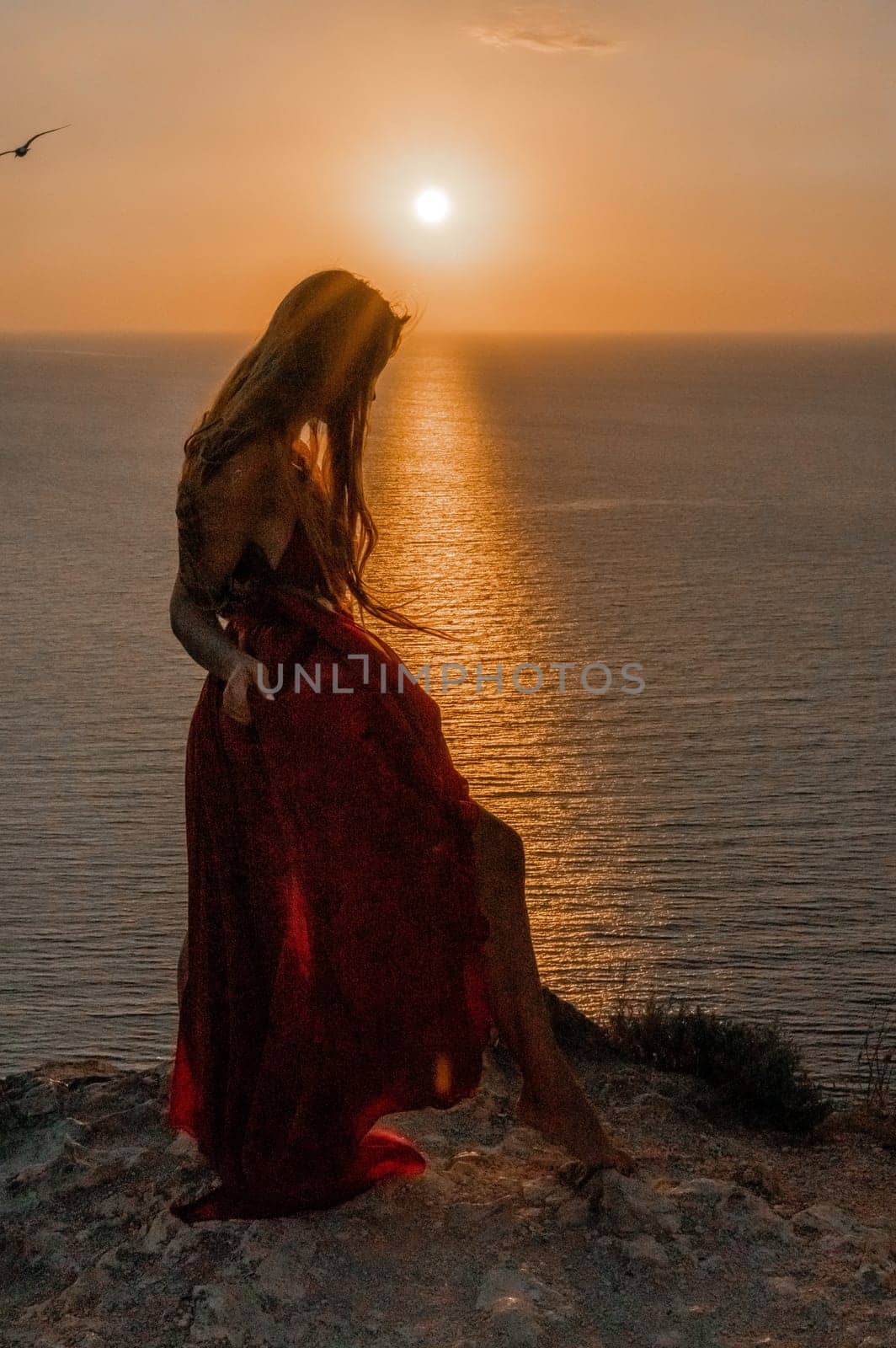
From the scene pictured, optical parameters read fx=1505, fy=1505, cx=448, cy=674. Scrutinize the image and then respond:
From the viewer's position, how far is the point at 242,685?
3.05 metres

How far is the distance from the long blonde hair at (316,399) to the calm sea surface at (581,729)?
18.6 feet

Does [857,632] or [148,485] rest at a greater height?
[148,485]

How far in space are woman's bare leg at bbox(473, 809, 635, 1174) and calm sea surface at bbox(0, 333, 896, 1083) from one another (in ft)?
16.2

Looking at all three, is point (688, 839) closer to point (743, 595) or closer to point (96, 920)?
point (96, 920)

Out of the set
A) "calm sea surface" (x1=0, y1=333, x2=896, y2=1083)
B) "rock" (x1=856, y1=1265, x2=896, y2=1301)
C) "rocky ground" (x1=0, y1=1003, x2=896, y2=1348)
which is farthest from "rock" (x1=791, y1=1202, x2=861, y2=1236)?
"calm sea surface" (x1=0, y1=333, x2=896, y2=1083)

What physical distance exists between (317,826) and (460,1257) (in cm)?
99

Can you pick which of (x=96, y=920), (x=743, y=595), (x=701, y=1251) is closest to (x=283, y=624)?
(x=701, y=1251)

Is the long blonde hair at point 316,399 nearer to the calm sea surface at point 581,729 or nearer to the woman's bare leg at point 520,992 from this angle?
the woman's bare leg at point 520,992

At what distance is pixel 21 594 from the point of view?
28.2 metres

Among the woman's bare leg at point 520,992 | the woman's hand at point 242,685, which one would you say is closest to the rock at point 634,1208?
the woman's bare leg at point 520,992

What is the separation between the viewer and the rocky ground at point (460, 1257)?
3045 mm

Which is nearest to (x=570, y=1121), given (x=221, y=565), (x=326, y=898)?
(x=326, y=898)

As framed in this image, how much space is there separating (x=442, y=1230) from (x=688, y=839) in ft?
36.1

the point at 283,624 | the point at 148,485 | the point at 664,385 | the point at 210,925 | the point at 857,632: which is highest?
the point at 664,385
